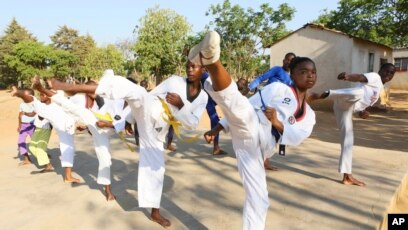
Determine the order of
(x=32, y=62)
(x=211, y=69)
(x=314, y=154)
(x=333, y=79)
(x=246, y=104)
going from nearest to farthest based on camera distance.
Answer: (x=211, y=69) < (x=246, y=104) < (x=314, y=154) < (x=333, y=79) < (x=32, y=62)

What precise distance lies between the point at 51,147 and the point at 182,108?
5.34 m

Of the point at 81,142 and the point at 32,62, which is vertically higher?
the point at 32,62

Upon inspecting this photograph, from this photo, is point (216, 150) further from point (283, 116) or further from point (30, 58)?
point (30, 58)

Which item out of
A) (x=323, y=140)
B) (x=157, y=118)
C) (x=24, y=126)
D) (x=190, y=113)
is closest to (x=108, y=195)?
(x=157, y=118)

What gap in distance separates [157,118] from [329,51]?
44.9 ft

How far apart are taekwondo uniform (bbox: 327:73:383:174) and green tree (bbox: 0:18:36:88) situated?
41.6 metres

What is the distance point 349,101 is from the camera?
13.7 feet

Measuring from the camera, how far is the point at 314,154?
621cm

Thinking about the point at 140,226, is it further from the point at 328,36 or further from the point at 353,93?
the point at 328,36

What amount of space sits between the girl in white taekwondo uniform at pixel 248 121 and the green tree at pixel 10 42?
4246 centimetres

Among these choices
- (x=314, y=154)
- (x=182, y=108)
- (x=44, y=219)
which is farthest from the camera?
(x=314, y=154)

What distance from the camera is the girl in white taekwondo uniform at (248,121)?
1989mm

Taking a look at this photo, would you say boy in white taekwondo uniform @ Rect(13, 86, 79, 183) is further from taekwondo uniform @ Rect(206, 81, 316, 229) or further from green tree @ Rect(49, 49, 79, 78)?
green tree @ Rect(49, 49, 79, 78)

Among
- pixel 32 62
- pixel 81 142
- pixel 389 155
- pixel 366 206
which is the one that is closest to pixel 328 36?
pixel 389 155
